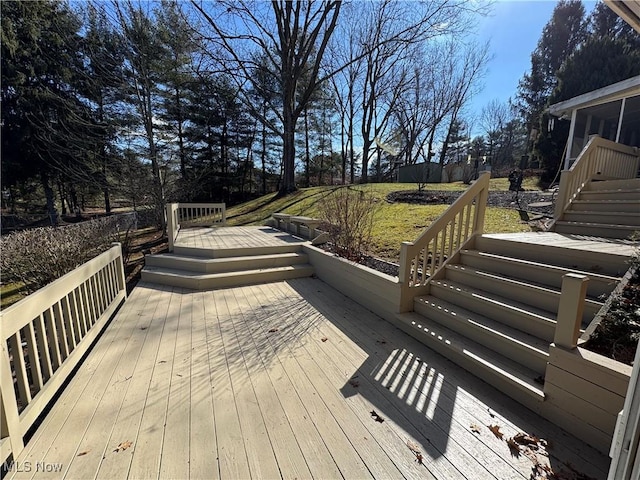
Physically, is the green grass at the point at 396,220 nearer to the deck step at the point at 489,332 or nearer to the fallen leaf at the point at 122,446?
the deck step at the point at 489,332

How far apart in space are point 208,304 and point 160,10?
9554 mm

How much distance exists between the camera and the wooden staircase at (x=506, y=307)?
224 centimetres

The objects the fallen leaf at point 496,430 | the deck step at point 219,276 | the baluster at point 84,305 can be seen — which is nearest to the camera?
the fallen leaf at point 496,430

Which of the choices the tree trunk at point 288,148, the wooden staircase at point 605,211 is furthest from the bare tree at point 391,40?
the wooden staircase at point 605,211

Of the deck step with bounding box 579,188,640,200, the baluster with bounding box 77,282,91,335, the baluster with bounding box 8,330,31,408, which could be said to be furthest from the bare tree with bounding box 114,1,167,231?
the deck step with bounding box 579,188,640,200

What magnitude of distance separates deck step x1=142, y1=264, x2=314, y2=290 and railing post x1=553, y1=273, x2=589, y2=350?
12.7 ft

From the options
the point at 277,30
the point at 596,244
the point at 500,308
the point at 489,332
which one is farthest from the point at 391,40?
the point at 489,332

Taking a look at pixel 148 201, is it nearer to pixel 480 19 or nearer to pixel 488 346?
pixel 488 346

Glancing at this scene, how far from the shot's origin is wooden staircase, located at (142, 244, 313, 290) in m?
4.77

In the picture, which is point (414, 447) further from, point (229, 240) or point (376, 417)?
point (229, 240)

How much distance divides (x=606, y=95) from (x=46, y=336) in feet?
36.7

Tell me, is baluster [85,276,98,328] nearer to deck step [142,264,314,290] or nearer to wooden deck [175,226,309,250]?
deck step [142,264,314,290]

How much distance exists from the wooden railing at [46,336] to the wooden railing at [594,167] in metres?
6.54

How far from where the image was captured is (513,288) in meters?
2.82
